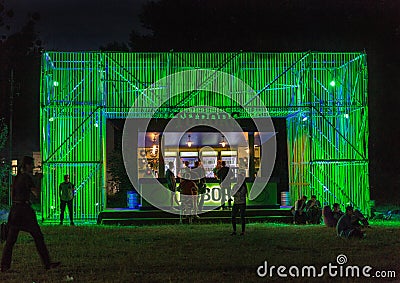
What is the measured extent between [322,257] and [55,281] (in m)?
4.98

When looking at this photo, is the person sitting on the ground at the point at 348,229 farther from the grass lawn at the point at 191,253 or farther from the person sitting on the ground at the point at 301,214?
the person sitting on the ground at the point at 301,214

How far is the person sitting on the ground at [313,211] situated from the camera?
1964 centimetres

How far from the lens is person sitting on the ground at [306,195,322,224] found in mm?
19641

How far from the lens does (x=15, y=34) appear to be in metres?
38.8

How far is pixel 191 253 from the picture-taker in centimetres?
1251

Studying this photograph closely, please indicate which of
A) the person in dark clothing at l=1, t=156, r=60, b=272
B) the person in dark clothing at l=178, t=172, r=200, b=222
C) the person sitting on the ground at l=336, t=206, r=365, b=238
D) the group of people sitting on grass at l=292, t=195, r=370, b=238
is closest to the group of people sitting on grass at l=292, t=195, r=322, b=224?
the group of people sitting on grass at l=292, t=195, r=370, b=238

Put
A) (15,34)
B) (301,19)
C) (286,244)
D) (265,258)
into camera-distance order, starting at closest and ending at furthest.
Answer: (265,258) < (286,244) < (301,19) < (15,34)

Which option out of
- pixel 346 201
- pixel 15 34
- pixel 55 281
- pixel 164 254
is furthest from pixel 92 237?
pixel 15 34

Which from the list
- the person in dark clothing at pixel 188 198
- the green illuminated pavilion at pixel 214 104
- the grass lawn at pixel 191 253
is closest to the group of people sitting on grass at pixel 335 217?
the grass lawn at pixel 191 253

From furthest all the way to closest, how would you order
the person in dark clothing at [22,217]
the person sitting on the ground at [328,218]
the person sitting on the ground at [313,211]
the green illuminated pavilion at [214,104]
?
the green illuminated pavilion at [214,104] → the person sitting on the ground at [313,211] → the person sitting on the ground at [328,218] → the person in dark clothing at [22,217]

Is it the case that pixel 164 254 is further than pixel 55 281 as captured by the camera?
Yes

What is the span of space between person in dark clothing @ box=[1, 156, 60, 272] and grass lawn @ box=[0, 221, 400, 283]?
33 centimetres

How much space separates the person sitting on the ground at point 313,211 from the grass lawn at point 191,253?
1960mm

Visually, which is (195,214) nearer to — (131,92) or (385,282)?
(131,92)
